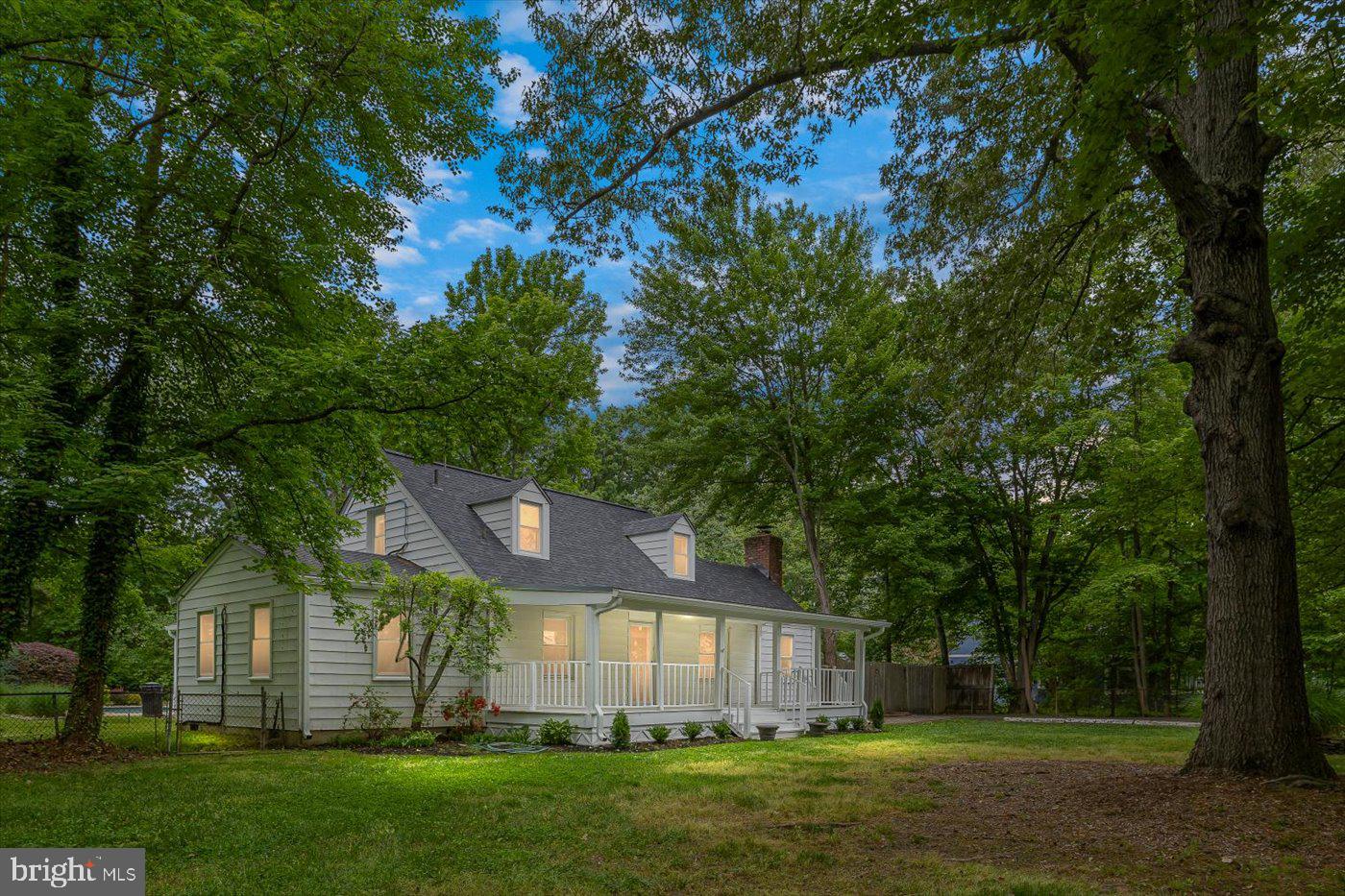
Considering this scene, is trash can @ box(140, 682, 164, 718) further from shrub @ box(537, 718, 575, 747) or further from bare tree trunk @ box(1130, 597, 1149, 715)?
bare tree trunk @ box(1130, 597, 1149, 715)

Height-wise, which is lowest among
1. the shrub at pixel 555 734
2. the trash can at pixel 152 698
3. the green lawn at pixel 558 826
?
the trash can at pixel 152 698

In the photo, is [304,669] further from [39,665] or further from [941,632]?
[941,632]

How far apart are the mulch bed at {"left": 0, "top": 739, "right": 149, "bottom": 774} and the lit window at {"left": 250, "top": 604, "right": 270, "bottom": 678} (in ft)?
11.2

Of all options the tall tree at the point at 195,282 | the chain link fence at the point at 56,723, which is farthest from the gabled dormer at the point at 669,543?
the chain link fence at the point at 56,723

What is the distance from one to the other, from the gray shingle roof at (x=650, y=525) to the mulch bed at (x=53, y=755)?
38.4 feet

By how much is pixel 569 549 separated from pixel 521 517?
64.7 inches

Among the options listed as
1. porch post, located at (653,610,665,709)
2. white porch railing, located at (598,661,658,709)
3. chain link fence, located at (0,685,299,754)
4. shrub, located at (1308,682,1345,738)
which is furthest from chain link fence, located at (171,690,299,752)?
shrub, located at (1308,682,1345,738)

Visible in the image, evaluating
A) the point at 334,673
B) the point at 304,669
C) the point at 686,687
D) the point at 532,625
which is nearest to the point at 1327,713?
the point at 686,687

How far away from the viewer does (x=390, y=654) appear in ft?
49.5

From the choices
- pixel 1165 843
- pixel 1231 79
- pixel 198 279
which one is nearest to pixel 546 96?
pixel 198 279

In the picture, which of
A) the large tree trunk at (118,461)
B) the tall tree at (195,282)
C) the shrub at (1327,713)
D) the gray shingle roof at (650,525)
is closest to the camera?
the tall tree at (195,282)

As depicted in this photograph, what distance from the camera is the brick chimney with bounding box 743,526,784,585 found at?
2511cm

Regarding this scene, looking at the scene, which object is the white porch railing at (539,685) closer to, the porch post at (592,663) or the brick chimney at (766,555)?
the porch post at (592,663)

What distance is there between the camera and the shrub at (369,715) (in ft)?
45.9
